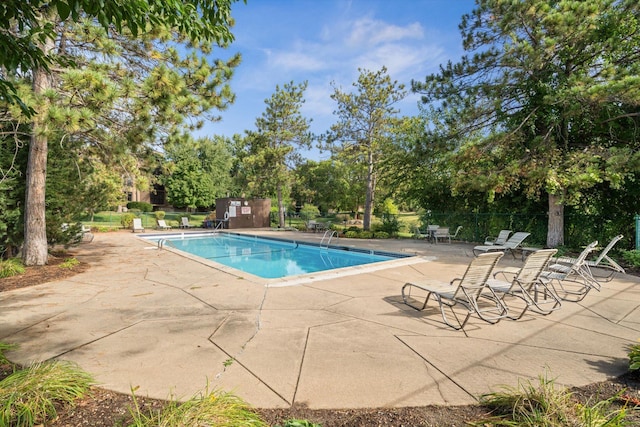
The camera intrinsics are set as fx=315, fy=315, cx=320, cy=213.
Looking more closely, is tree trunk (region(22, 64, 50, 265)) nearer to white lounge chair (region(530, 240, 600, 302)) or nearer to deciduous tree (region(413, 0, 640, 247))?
white lounge chair (region(530, 240, 600, 302))

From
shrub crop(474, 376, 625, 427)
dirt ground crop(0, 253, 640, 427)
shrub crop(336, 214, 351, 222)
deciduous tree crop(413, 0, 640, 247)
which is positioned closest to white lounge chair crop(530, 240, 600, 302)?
dirt ground crop(0, 253, 640, 427)

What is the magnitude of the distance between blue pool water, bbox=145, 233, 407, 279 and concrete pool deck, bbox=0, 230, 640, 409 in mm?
4431

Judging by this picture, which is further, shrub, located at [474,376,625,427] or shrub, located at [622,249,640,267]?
shrub, located at [622,249,640,267]

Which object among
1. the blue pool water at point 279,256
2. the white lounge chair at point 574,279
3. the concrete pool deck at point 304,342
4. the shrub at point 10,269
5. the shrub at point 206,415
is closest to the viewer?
the shrub at point 206,415

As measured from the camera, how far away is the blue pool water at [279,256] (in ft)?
33.7

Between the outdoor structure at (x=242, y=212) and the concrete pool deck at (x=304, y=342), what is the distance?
16796 mm

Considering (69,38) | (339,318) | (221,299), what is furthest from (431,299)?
(69,38)

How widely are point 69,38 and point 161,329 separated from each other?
21.6 feet

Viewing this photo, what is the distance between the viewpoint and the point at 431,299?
16.9 feet

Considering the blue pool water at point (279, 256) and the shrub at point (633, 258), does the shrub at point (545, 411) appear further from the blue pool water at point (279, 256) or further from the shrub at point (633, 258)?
the shrub at point (633, 258)

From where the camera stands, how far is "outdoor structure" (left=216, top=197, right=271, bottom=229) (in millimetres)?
22547

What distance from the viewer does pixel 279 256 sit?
12.7 m

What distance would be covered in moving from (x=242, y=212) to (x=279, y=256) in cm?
1114

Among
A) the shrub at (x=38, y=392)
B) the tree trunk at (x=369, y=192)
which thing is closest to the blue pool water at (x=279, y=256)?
the tree trunk at (x=369, y=192)
